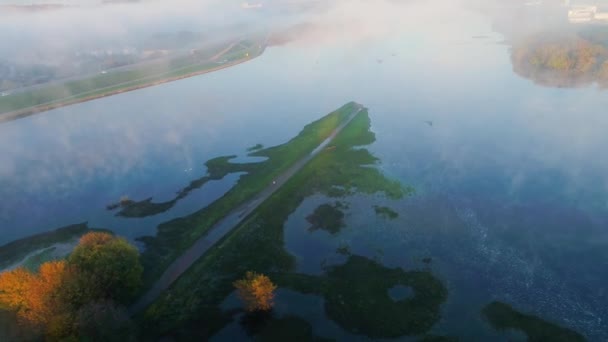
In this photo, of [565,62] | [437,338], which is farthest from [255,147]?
[565,62]

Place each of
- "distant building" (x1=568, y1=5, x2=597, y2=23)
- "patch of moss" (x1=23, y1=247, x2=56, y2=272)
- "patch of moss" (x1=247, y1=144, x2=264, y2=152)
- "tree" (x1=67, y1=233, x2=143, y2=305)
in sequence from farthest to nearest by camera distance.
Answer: "distant building" (x1=568, y1=5, x2=597, y2=23) → "patch of moss" (x1=247, y1=144, x2=264, y2=152) → "patch of moss" (x1=23, y1=247, x2=56, y2=272) → "tree" (x1=67, y1=233, x2=143, y2=305)

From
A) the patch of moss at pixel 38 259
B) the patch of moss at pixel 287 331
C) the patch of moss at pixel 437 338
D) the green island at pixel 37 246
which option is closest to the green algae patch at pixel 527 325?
the patch of moss at pixel 437 338

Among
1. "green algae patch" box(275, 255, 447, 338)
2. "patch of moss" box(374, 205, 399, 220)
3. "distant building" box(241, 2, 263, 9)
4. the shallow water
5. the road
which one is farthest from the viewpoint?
"distant building" box(241, 2, 263, 9)

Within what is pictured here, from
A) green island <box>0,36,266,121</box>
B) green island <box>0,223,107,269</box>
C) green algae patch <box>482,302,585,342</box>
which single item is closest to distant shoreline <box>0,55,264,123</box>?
green island <box>0,36,266,121</box>

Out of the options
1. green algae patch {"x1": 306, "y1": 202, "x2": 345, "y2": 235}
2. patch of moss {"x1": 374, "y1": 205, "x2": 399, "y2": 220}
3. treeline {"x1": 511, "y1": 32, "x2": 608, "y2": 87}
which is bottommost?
→ patch of moss {"x1": 374, "y1": 205, "x2": 399, "y2": 220}

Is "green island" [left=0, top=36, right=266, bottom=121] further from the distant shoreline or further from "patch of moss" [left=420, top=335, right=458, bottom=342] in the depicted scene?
"patch of moss" [left=420, top=335, right=458, bottom=342]

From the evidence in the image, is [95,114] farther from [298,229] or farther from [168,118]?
[298,229]

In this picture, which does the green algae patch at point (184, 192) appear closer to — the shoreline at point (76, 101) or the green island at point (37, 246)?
the green island at point (37, 246)
